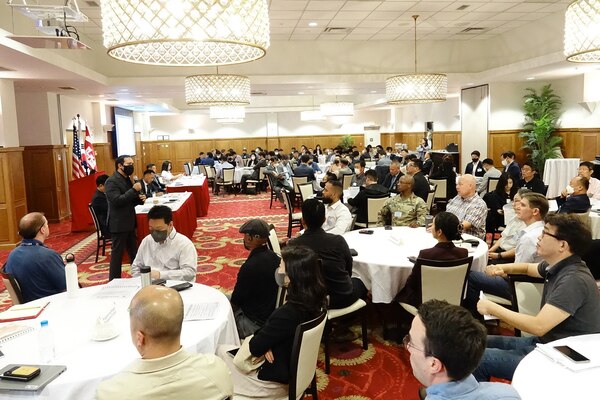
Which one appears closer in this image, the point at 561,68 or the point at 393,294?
the point at 393,294

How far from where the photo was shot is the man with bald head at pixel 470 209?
5.27 m

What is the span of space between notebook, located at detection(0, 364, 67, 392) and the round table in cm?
255

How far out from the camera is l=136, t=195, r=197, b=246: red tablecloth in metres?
6.90

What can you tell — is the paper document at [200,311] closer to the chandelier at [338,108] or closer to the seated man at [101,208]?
the seated man at [101,208]

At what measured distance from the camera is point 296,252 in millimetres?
2717

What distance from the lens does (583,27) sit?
10.7ft

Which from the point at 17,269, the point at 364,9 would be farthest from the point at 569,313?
the point at 364,9

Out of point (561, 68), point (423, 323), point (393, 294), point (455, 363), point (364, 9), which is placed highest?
point (364, 9)

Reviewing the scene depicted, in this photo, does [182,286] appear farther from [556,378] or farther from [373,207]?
[373,207]

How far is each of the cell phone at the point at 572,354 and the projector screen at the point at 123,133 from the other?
14.9 metres

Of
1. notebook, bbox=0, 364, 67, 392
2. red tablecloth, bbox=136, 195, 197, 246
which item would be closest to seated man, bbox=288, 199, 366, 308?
notebook, bbox=0, 364, 67, 392

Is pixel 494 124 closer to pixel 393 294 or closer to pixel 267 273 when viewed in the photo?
pixel 393 294

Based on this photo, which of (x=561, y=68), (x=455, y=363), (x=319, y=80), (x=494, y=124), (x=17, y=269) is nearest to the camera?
(x=455, y=363)

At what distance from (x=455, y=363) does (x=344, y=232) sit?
3948 mm
